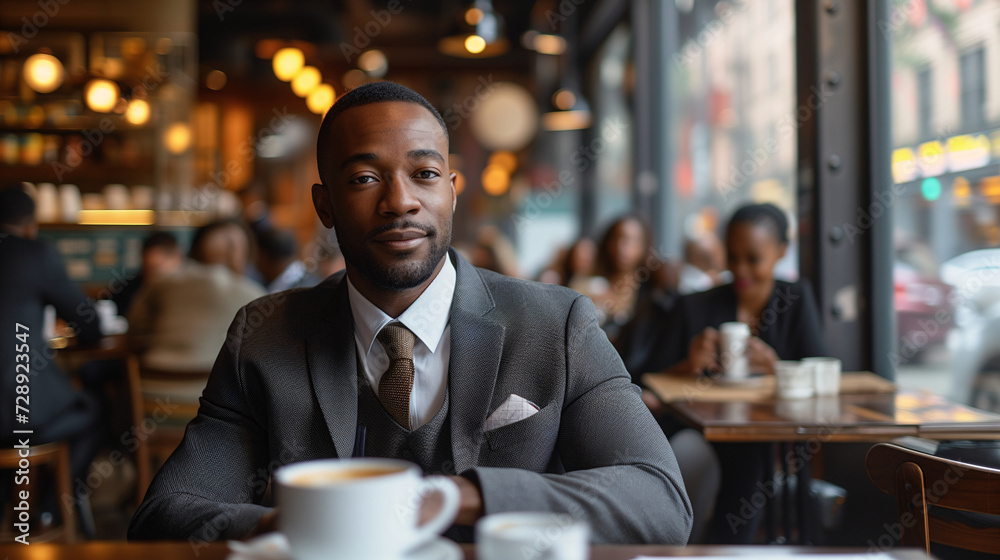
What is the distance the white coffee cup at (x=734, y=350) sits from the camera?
98.3 inches

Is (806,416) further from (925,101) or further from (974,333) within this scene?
(925,101)

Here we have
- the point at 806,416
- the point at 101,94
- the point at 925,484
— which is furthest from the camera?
the point at 101,94

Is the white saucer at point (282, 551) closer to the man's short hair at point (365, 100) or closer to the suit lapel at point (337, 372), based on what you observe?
the suit lapel at point (337, 372)

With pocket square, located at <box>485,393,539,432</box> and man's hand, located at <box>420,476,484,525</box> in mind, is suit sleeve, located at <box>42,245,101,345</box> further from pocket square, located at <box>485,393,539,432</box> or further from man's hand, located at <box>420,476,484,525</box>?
man's hand, located at <box>420,476,484,525</box>

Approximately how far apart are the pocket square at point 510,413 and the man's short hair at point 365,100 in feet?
1.58

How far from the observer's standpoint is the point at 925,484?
1248 millimetres

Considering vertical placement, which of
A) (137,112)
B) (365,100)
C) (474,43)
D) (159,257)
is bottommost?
(159,257)

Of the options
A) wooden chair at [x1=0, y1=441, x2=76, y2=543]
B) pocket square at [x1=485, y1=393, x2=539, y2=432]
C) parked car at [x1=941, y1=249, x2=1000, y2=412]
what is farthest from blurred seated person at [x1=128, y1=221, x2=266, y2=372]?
parked car at [x1=941, y1=249, x2=1000, y2=412]

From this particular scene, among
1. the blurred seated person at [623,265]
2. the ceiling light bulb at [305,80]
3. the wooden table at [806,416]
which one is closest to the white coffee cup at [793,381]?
the wooden table at [806,416]

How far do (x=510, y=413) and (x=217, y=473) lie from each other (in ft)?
1.63

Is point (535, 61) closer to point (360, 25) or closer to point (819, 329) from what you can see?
point (360, 25)

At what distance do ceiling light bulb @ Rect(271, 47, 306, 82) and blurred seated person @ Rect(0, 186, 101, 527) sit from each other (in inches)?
149

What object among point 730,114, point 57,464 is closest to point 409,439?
point 57,464

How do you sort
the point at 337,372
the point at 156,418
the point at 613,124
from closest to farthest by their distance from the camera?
the point at 337,372
the point at 156,418
the point at 613,124
